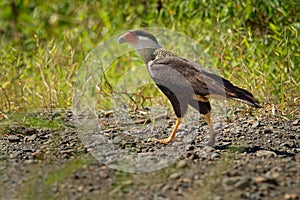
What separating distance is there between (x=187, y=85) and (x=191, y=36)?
2995 millimetres

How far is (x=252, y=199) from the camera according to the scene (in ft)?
11.6

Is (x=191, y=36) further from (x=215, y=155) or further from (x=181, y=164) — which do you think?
(x=181, y=164)

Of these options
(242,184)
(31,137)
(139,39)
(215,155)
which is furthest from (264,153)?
(31,137)

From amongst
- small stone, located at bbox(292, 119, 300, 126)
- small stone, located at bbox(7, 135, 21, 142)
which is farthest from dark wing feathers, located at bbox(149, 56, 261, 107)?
small stone, located at bbox(7, 135, 21, 142)

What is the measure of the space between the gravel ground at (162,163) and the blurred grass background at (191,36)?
637mm

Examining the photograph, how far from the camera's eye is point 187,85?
4945 mm

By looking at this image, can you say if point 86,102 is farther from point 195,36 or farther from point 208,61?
point 195,36

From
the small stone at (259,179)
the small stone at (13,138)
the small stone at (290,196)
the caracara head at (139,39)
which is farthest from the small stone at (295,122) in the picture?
the small stone at (13,138)

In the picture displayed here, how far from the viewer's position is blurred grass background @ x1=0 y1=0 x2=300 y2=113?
6.39 meters

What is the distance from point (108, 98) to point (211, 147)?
6.33 ft

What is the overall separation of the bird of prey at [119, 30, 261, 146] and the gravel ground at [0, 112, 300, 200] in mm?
311

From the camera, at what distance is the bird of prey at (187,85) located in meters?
4.85

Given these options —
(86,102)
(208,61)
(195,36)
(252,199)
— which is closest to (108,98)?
(86,102)

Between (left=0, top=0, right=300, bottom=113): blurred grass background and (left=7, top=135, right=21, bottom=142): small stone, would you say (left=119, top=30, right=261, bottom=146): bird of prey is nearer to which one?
(left=0, top=0, right=300, bottom=113): blurred grass background
